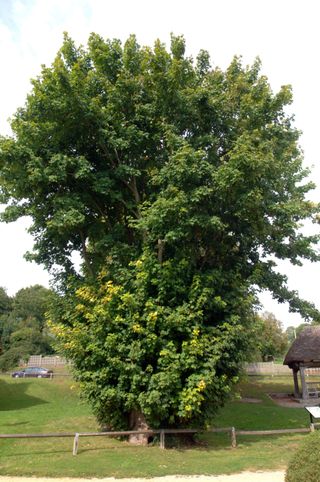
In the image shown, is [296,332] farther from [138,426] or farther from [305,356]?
[138,426]

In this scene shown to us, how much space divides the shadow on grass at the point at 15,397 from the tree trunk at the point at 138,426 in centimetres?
1392

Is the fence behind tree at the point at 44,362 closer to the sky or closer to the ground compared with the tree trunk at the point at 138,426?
closer to the sky

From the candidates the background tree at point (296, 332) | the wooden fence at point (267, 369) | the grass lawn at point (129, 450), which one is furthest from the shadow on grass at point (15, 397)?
the wooden fence at point (267, 369)

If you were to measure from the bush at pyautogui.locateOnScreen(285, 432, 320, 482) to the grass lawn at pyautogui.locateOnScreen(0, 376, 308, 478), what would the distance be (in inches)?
179

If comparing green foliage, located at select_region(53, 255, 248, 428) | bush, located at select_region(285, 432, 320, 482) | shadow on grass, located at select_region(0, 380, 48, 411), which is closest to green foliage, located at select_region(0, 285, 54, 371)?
shadow on grass, located at select_region(0, 380, 48, 411)

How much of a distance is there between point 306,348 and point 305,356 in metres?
0.99

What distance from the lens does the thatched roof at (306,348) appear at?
3050cm

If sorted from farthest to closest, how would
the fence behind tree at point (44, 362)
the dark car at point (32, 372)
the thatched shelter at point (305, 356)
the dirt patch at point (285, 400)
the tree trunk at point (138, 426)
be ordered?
the fence behind tree at point (44, 362)
the dark car at point (32, 372)
the thatched shelter at point (305, 356)
the dirt patch at point (285, 400)
the tree trunk at point (138, 426)

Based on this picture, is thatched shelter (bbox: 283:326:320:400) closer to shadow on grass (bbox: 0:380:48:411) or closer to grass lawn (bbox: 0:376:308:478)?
grass lawn (bbox: 0:376:308:478)

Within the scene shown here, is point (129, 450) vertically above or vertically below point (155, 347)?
below

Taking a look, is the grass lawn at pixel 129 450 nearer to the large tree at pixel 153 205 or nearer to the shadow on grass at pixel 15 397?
the large tree at pixel 153 205

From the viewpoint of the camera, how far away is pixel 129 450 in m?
14.2

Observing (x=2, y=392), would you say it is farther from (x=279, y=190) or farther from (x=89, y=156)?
(x=279, y=190)

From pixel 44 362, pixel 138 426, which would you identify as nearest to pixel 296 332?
pixel 44 362
